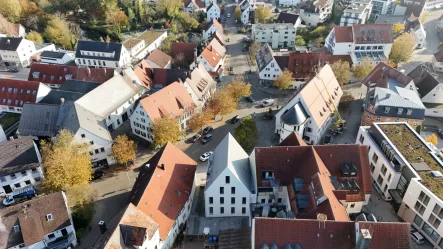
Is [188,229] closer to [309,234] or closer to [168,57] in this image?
[309,234]

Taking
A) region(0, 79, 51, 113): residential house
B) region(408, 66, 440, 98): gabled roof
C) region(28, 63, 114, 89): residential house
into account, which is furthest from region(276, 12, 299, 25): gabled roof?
region(0, 79, 51, 113): residential house

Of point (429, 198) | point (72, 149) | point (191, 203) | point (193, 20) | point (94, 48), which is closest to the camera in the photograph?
point (429, 198)

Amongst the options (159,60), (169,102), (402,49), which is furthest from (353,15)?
(169,102)

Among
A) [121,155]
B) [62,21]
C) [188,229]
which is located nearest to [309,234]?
[188,229]

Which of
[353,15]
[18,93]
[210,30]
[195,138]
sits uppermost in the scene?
[353,15]

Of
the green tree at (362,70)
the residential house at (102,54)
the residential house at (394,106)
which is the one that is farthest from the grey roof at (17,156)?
the green tree at (362,70)

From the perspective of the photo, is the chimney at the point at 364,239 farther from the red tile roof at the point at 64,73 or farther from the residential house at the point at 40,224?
the red tile roof at the point at 64,73

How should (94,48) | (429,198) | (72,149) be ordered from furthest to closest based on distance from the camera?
(94,48), (72,149), (429,198)

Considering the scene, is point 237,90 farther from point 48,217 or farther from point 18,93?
point 18,93
